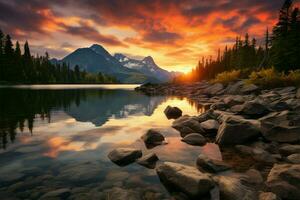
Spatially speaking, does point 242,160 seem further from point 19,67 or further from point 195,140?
point 19,67

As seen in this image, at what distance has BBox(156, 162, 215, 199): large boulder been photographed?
5949mm

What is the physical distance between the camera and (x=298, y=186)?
5785 millimetres

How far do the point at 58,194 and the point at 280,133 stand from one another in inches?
369

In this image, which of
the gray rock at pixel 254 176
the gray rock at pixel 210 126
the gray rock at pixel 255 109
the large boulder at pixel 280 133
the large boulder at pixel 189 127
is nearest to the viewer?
the gray rock at pixel 254 176

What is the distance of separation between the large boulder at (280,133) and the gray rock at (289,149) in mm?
685

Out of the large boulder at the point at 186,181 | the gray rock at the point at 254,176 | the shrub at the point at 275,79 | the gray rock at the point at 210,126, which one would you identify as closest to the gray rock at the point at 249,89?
the shrub at the point at 275,79

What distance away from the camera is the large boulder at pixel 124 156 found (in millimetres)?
→ 8586

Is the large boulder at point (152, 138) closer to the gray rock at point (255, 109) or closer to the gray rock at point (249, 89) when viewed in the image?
the gray rock at point (255, 109)

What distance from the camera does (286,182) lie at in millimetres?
6004

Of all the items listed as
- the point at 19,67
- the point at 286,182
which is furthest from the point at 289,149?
the point at 19,67

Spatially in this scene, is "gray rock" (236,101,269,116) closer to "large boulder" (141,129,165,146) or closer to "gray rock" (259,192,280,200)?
"large boulder" (141,129,165,146)

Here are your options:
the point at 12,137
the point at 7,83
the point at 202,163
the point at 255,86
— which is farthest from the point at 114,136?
the point at 7,83

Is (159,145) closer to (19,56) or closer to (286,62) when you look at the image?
(286,62)

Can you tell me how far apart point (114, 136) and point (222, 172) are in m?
7.07
